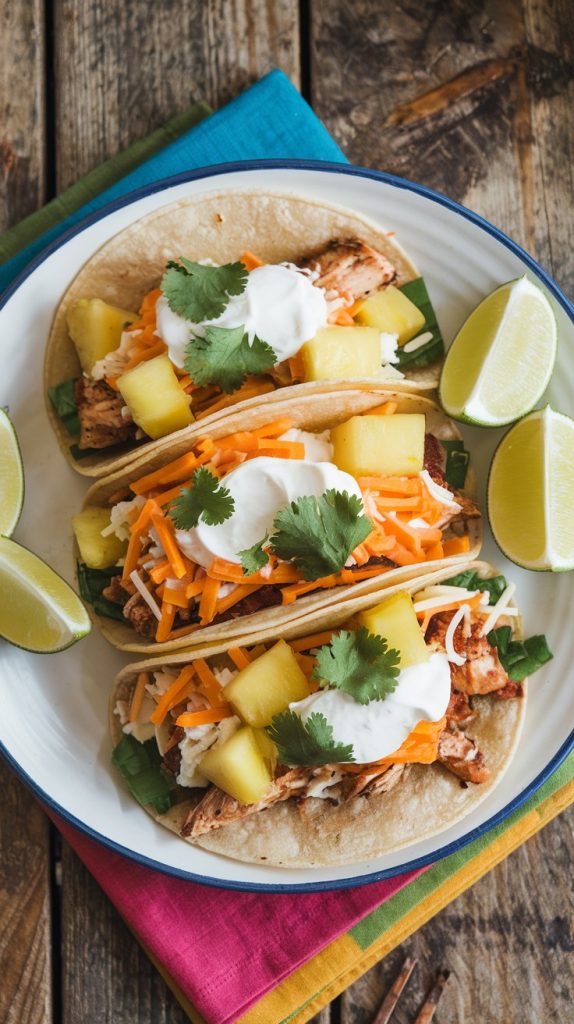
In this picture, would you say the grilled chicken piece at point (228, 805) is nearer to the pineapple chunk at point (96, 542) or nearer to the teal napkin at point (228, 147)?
the pineapple chunk at point (96, 542)

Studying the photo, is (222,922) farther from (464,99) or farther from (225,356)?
(464,99)

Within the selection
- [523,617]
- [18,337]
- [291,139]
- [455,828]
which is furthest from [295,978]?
[291,139]

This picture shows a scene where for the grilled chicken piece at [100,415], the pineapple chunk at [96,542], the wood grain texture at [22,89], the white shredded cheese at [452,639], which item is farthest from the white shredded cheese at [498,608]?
the wood grain texture at [22,89]

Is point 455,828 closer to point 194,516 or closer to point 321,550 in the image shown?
point 321,550

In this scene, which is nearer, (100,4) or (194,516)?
(194,516)

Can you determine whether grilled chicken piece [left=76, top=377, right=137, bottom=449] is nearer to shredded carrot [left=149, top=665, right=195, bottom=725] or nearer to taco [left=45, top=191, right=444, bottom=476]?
taco [left=45, top=191, right=444, bottom=476]

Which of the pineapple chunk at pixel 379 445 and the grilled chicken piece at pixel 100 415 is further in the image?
the grilled chicken piece at pixel 100 415

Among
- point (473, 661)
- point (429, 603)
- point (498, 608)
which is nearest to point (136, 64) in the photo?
point (429, 603)
